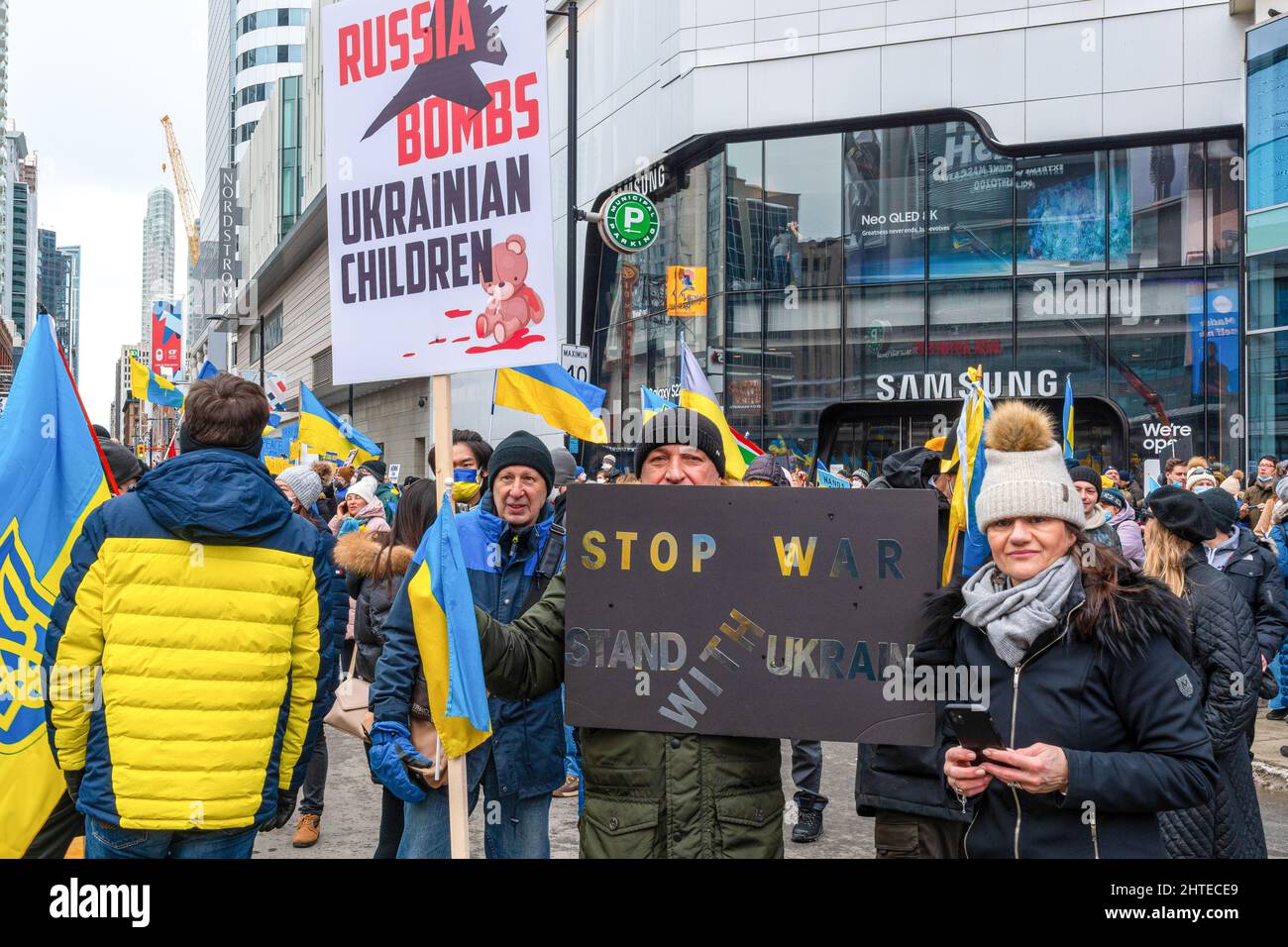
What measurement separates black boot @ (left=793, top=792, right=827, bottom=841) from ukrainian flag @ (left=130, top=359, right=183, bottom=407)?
1138 cm

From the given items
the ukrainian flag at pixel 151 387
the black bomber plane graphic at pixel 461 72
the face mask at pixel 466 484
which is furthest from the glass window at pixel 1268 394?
the black bomber plane graphic at pixel 461 72

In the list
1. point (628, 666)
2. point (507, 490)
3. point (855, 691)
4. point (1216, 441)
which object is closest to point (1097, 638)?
point (855, 691)

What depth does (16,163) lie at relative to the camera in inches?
7421

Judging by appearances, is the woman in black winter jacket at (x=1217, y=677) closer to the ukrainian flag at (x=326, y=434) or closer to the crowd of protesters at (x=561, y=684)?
the crowd of protesters at (x=561, y=684)

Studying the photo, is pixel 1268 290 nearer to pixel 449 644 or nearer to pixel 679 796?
pixel 679 796

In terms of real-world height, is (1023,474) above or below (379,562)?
above

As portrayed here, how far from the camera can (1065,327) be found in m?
21.3

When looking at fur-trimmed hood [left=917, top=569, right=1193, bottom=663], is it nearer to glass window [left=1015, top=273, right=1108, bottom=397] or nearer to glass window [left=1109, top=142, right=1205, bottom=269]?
glass window [left=1015, top=273, right=1108, bottom=397]

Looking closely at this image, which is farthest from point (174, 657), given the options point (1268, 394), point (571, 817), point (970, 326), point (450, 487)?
point (970, 326)

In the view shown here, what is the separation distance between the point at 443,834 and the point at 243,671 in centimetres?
103

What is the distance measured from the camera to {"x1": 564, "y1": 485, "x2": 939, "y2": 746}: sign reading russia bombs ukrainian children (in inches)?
117

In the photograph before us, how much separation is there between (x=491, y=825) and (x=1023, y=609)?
7.43 ft

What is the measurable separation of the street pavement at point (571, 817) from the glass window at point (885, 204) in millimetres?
15058

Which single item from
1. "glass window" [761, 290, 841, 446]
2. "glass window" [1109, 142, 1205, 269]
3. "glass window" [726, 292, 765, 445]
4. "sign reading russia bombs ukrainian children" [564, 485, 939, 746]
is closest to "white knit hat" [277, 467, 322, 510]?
"sign reading russia bombs ukrainian children" [564, 485, 939, 746]
